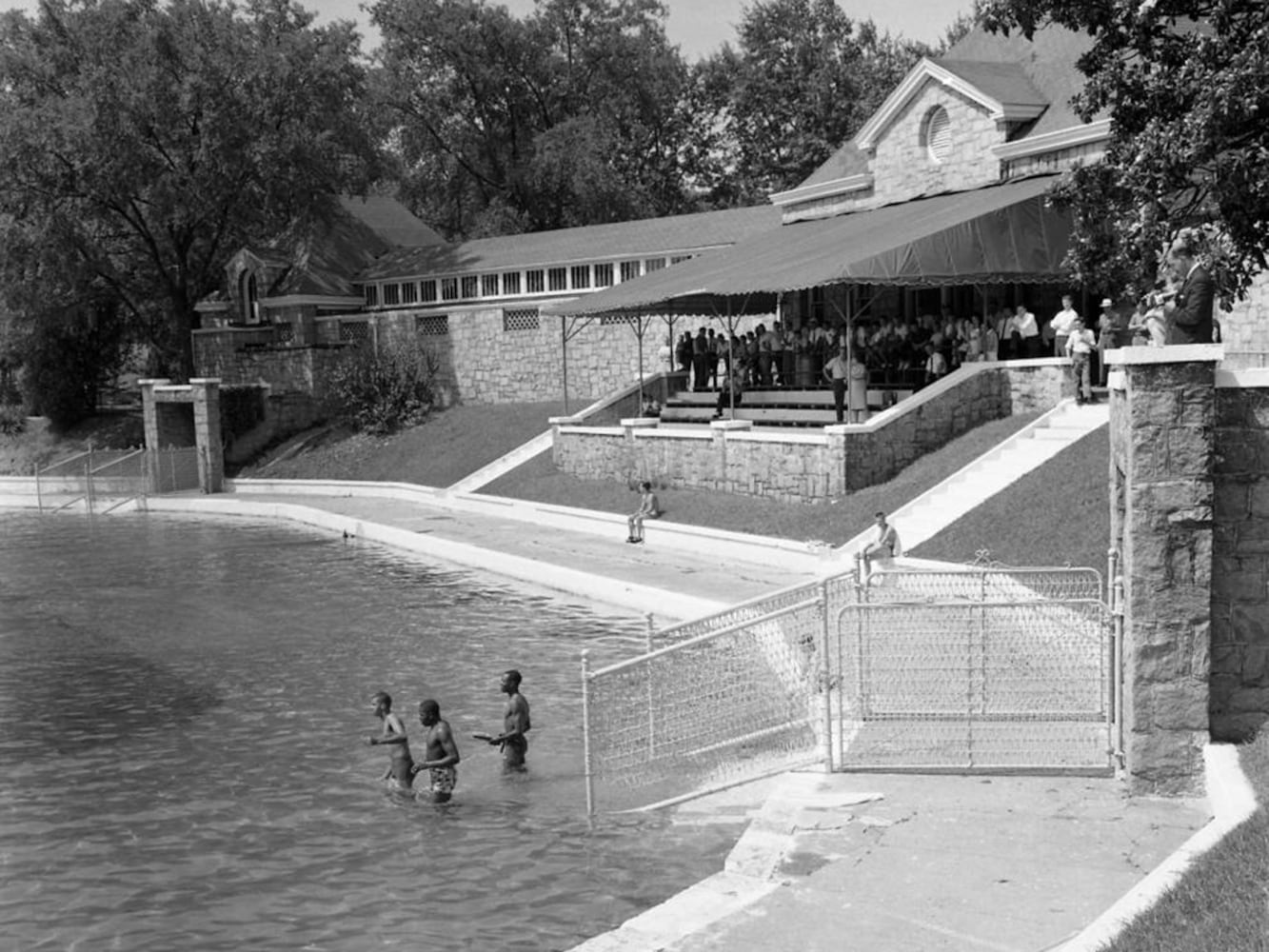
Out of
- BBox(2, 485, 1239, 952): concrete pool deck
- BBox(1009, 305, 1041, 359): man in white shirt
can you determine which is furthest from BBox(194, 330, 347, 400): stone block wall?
BBox(2, 485, 1239, 952): concrete pool deck

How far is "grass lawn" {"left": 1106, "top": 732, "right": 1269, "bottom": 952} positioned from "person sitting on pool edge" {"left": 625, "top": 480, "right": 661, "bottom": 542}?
18611 millimetres

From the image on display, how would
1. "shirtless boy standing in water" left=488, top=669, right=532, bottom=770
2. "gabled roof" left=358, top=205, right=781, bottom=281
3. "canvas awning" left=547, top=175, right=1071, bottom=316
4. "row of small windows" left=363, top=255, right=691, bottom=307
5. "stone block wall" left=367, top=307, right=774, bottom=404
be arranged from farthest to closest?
"row of small windows" left=363, top=255, right=691, bottom=307, "gabled roof" left=358, top=205, right=781, bottom=281, "stone block wall" left=367, top=307, right=774, bottom=404, "canvas awning" left=547, top=175, right=1071, bottom=316, "shirtless boy standing in water" left=488, top=669, right=532, bottom=770

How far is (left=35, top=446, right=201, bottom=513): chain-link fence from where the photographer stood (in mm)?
41000

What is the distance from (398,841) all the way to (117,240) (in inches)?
1654

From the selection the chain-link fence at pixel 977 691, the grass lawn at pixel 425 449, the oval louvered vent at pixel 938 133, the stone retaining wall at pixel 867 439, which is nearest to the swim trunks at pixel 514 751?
the chain-link fence at pixel 977 691

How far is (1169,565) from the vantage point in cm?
996

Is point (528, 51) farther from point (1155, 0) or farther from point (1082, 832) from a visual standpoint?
point (1082, 832)

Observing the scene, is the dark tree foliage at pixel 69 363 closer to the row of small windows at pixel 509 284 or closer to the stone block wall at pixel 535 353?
the row of small windows at pixel 509 284

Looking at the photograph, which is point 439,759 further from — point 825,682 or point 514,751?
point 825,682

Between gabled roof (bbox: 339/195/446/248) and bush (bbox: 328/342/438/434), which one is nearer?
bush (bbox: 328/342/438/434)

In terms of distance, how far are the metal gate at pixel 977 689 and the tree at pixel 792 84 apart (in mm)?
53985

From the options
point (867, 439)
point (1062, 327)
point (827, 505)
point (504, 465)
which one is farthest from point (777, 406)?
point (504, 465)

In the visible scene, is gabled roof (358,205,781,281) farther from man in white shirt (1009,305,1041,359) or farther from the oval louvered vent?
man in white shirt (1009,305,1041,359)

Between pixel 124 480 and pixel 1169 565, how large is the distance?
3692cm
